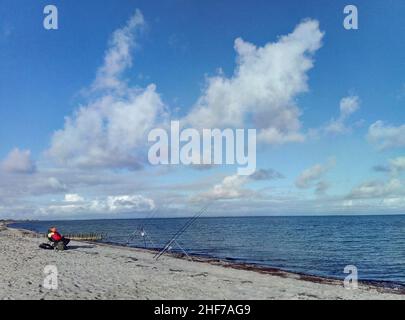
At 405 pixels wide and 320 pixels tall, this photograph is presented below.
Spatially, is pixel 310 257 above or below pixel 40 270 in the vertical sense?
below

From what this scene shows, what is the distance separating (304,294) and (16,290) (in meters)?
Answer: 12.4

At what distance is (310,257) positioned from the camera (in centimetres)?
4091

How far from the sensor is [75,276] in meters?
18.3

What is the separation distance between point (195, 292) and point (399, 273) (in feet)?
76.4
